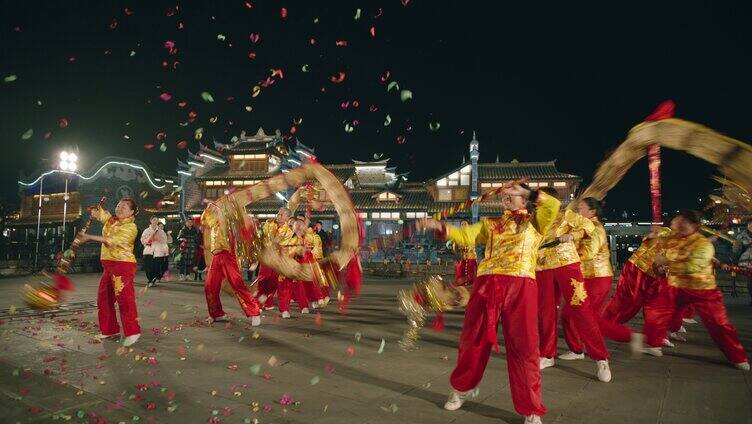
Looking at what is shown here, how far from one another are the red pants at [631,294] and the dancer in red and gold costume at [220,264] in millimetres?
5163

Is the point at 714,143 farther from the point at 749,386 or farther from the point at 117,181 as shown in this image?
the point at 117,181

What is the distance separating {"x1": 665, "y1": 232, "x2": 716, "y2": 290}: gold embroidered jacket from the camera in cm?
477

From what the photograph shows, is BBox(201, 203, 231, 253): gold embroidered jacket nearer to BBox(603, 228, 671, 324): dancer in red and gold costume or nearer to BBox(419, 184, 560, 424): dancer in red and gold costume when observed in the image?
BBox(419, 184, 560, 424): dancer in red and gold costume

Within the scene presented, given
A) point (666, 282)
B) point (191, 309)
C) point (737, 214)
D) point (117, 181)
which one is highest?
point (117, 181)

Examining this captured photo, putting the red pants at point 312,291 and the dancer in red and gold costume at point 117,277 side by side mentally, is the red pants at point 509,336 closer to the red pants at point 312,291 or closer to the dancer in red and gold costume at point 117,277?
the dancer in red and gold costume at point 117,277

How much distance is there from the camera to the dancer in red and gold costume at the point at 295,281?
760 centimetres

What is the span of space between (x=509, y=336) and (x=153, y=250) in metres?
11.2

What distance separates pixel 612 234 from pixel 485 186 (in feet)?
39.1

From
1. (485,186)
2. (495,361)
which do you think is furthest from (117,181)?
(495,361)

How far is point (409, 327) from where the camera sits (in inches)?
261

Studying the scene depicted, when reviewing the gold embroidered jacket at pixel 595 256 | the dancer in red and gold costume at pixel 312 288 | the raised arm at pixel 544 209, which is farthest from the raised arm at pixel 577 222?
the dancer in red and gold costume at pixel 312 288

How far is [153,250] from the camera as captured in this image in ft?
39.0

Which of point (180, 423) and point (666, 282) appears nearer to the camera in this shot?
point (180, 423)

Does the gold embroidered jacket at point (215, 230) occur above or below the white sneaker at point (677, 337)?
above
